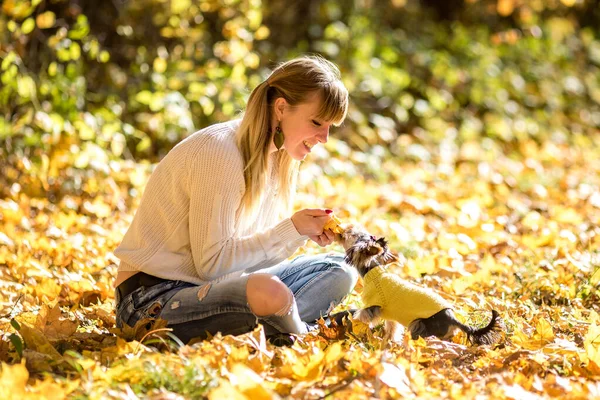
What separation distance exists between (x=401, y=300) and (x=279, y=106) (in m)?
0.79

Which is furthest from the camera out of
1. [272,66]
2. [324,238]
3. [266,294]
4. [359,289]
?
[272,66]

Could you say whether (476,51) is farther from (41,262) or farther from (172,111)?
(41,262)

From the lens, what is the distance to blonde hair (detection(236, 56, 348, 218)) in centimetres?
275

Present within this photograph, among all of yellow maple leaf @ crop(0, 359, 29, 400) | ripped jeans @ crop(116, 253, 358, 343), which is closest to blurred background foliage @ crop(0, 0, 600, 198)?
ripped jeans @ crop(116, 253, 358, 343)

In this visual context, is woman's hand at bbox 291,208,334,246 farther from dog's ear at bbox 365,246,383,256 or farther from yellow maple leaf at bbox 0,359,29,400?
yellow maple leaf at bbox 0,359,29,400

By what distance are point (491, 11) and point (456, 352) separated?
8031mm

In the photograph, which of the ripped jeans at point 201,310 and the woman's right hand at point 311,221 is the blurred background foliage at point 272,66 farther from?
the woman's right hand at point 311,221

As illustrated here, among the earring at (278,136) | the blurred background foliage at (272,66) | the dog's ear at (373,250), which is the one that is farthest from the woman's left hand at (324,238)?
the blurred background foliage at (272,66)

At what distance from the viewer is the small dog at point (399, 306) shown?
2.56 meters

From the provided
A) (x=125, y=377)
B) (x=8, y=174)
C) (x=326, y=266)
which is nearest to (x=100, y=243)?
(x=8, y=174)

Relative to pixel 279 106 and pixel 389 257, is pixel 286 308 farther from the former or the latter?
pixel 279 106

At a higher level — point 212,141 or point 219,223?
point 212,141

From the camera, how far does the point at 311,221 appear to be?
8.80ft

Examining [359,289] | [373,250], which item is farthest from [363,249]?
[359,289]
